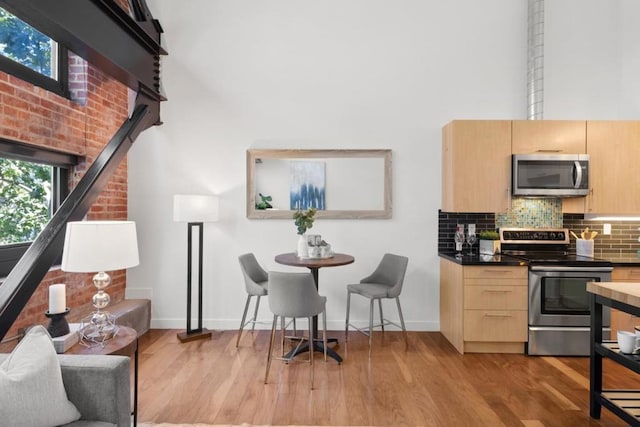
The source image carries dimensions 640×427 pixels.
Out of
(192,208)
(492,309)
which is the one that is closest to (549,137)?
(492,309)

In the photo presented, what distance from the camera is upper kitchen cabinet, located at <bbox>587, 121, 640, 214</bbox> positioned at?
3.71m

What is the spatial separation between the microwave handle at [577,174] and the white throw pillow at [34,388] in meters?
4.33

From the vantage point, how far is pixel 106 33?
2.86 meters

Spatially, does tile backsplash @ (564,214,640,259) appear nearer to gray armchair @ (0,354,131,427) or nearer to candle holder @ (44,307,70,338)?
gray armchair @ (0,354,131,427)

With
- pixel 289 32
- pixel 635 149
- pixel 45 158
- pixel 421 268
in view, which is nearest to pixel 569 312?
pixel 421 268

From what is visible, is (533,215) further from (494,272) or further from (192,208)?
(192,208)

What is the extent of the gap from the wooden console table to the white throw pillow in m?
2.94

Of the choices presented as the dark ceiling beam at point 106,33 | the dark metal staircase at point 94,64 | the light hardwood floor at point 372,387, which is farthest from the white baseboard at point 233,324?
the dark ceiling beam at point 106,33

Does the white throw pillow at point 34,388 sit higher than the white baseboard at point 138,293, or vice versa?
the white throw pillow at point 34,388

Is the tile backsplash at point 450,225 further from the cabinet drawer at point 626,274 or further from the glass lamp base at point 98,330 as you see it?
the glass lamp base at point 98,330

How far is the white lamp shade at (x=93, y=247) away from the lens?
1930mm

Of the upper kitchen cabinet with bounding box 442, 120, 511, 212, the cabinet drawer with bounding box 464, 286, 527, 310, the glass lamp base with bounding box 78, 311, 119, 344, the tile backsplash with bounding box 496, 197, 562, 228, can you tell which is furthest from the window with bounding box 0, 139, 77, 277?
the tile backsplash with bounding box 496, 197, 562, 228

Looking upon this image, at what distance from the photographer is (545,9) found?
165 inches

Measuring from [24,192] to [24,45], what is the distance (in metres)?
1.16
